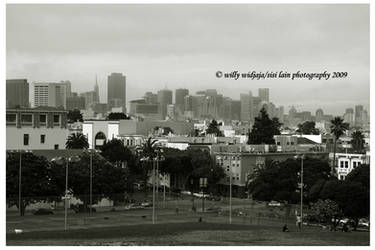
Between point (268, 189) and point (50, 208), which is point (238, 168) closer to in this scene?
point (268, 189)

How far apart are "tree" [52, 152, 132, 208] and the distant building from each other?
19.5 m

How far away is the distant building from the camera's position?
76062mm

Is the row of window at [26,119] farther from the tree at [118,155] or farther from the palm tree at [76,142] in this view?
the palm tree at [76,142]

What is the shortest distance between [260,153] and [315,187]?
27.7 m

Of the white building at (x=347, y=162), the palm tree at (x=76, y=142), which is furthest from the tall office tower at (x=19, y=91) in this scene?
the white building at (x=347, y=162)

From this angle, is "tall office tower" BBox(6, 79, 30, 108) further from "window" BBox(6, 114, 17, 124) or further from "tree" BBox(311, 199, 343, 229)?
"tree" BBox(311, 199, 343, 229)

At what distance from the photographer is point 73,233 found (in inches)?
1316

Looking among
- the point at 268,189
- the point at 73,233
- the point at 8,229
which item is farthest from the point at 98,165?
the point at 73,233

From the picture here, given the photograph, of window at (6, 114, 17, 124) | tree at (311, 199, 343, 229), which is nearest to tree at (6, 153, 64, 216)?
tree at (311, 199, 343, 229)

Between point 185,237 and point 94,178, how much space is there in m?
25.6

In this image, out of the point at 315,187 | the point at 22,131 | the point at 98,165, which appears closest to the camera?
the point at 315,187

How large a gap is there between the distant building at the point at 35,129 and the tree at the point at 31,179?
2193cm

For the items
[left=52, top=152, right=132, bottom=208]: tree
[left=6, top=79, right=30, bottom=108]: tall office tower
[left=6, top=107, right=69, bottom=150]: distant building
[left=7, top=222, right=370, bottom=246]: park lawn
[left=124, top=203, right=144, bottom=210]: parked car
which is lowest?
[left=124, top=203, right=144, bottom=210]: parked car

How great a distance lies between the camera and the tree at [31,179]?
167 ft
